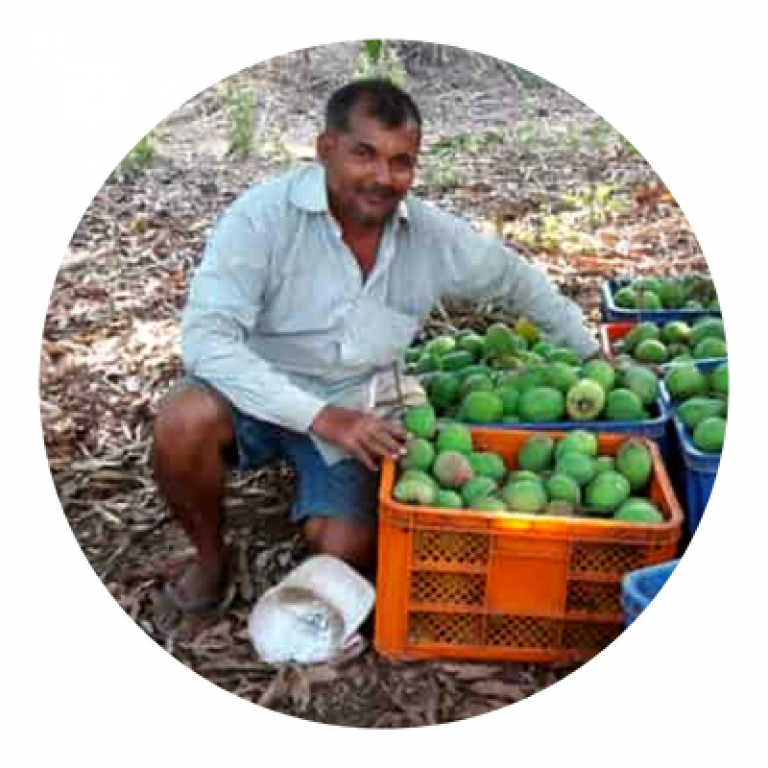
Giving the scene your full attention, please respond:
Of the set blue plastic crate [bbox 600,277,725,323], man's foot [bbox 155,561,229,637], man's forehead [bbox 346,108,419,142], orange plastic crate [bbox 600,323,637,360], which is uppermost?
man's forehead [bbox 346,108,419,142]

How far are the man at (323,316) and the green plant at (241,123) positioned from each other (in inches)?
152

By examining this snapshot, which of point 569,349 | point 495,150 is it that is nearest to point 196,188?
point 495,150

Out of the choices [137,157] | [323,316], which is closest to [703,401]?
[323,316]

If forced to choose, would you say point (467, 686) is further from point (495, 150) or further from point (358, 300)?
point (495, 150)

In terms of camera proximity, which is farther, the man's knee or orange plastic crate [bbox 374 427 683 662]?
the man's knee

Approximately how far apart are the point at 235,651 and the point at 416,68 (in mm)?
6195

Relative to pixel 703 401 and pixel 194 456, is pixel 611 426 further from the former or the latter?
pixel 194 456

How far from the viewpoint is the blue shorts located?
297 centimetres

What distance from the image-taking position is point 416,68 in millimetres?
8188

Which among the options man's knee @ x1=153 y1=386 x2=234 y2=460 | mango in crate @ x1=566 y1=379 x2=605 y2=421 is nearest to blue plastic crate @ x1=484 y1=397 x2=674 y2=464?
mango in crate @ x1=566 y1=379 x2=605 y2=421

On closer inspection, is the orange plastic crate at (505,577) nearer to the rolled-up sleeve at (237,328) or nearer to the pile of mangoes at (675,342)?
the rolled-up sleeve at (237,328)

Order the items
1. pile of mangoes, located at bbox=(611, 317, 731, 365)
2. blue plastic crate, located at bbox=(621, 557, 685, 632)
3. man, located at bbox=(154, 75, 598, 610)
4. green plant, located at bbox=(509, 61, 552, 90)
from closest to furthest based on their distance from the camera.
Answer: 1. blue plastic crate, located at bbox=(621, 557, 685, 632)
2. man, located at bbox=(154, 75, 598, 610)
3. pile of mangoes, located at bbox=(611, 317, 731, 365)
4. green plant, located at bbox=(509, 61, 552, 90)

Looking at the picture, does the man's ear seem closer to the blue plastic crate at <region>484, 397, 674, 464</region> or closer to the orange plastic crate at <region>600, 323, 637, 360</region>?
the blue plastic crate at <region>484, 397, 674, 464</region>

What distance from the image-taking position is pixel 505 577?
263cm
